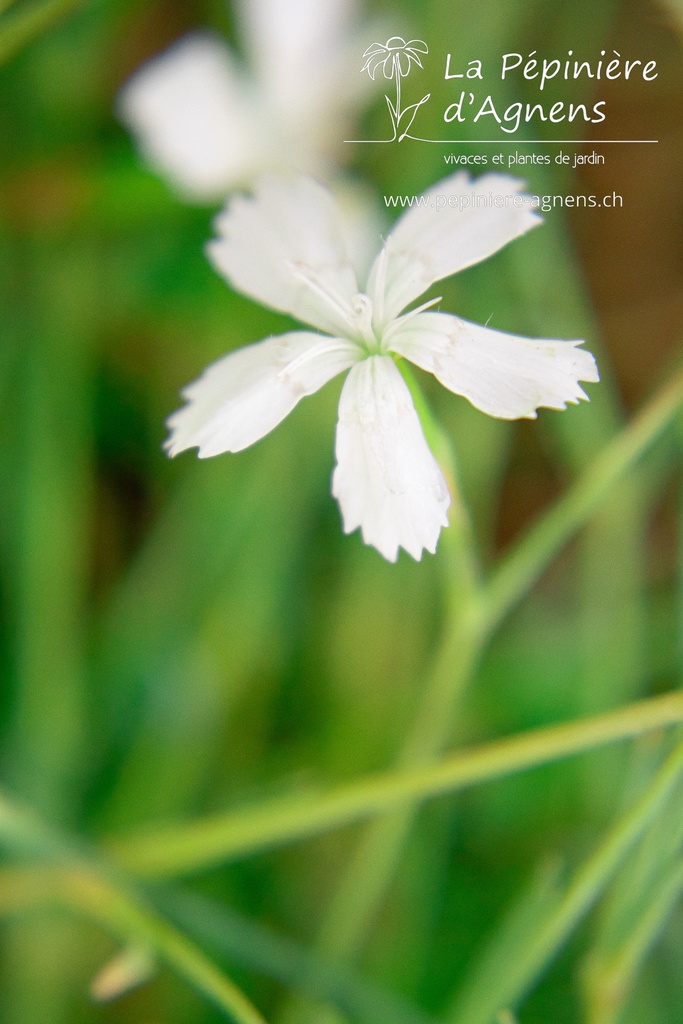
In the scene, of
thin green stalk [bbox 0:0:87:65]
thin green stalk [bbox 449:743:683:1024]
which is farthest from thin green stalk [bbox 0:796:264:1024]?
thin green stalk [bbox 0:0:87:65]

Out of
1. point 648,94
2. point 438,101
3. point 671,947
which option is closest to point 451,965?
point 671,947

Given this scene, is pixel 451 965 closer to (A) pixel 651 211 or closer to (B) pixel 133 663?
(B) pixel 133 663

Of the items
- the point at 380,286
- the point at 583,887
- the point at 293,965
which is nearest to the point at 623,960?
the point at 583,887

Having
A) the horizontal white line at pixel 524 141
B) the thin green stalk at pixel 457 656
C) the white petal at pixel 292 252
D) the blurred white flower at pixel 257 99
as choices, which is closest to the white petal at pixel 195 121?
the blurred white flower at pixel 257 99

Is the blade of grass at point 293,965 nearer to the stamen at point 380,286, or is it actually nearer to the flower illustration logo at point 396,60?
the stamen at point 380,286

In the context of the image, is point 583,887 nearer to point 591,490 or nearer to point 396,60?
point 591,490

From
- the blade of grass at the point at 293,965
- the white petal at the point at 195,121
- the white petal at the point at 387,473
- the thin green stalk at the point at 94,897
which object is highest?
the white petal at the point at 195,121
